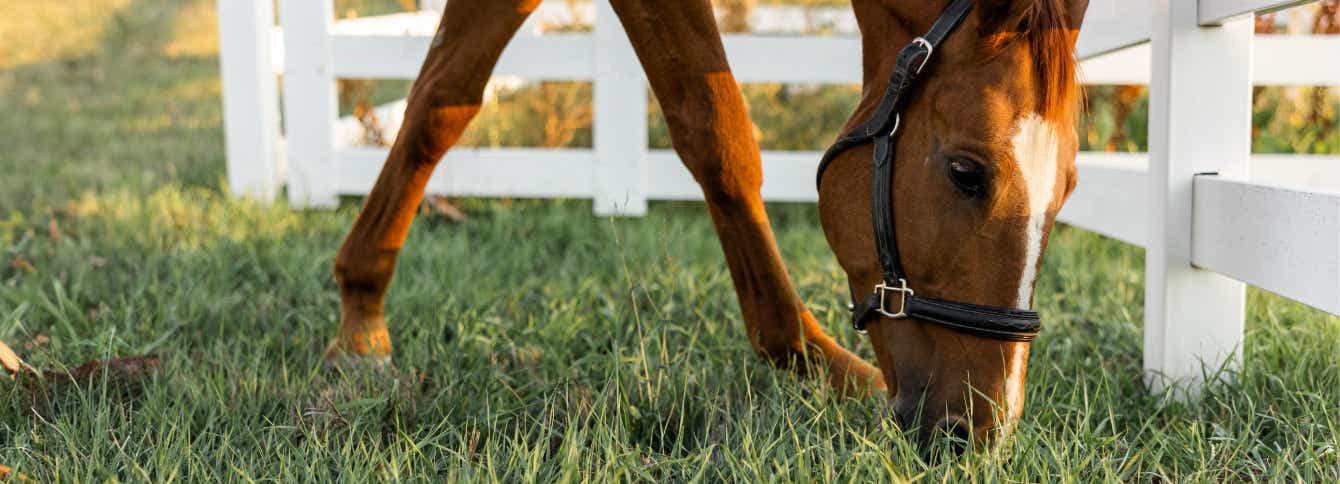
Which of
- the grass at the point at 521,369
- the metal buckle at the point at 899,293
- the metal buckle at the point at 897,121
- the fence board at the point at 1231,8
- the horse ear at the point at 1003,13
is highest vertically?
the fence board at the point at 1231,8

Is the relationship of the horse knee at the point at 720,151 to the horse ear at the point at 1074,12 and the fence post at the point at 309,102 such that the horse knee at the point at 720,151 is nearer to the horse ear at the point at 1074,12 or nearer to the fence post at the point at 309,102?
the horse ear at the point at 1074,12

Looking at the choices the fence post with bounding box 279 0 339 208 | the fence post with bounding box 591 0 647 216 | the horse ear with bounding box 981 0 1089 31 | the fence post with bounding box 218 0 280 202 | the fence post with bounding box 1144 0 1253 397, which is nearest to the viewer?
the horse ear with bounding box 981 0 1089 31

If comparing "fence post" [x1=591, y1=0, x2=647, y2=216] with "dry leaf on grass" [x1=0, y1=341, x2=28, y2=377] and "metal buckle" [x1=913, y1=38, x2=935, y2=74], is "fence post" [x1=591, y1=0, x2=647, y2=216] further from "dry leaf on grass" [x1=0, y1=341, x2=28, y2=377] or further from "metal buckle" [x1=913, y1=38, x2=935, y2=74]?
"metal buckle" [x1=913, y1=38, x2=935, y2=74]

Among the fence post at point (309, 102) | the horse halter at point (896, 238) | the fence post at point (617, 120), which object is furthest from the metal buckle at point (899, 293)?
the fence post at point (309, 102)

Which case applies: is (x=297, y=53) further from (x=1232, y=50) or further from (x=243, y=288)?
(x=1232, y=50)

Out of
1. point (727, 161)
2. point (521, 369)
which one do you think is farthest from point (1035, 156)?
point (521, 369)

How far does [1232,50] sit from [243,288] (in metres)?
2.58

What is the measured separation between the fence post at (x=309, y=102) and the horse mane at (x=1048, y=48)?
363cm

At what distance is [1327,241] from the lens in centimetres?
170

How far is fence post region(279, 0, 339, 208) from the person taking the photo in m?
4.43

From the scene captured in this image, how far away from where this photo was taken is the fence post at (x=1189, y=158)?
210 centimetres

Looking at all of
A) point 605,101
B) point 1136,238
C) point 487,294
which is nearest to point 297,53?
point 605,101

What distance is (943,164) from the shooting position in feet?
4.87

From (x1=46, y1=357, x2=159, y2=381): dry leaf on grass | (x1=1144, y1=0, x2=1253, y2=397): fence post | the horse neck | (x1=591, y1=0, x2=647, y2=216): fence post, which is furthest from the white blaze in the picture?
(x1=591, y1=0, x2=647, y2=216): fence post
